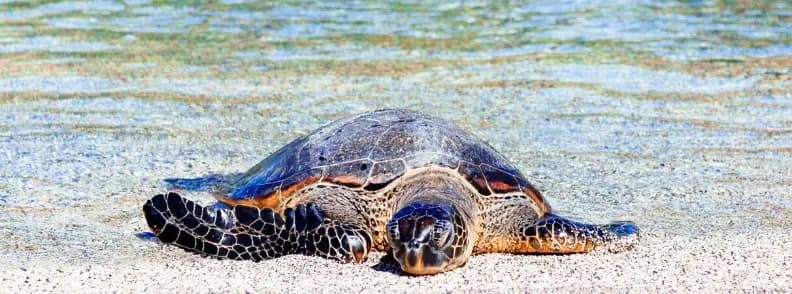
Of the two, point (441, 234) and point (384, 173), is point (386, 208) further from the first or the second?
point (441, 234)

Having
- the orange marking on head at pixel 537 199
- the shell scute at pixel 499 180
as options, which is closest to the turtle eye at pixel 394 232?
the shell scute at pixel 499 180

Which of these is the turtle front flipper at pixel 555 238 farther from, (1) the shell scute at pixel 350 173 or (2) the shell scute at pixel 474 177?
(1) the shell scute at pixel 350 173

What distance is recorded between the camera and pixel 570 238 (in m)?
5.11

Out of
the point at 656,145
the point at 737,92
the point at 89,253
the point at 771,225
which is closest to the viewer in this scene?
the point at 89,253

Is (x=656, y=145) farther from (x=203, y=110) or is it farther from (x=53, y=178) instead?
(x=53, y=178)

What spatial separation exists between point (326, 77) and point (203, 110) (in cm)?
170

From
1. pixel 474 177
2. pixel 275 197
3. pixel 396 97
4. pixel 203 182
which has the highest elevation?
pixel 474 177

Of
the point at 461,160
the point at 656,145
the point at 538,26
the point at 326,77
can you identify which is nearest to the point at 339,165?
the point at 461,160

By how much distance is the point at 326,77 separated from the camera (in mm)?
10531

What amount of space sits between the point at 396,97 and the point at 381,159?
441 cm

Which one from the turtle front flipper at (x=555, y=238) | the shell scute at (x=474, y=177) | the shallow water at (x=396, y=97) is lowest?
the shallow water at (x=396, y=97)

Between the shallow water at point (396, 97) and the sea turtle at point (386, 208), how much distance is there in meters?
0.54

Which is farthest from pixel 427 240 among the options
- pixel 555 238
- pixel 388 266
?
pixel 555 238

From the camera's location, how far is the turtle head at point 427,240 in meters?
4.53
